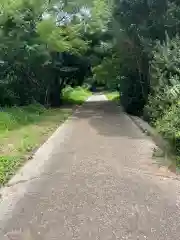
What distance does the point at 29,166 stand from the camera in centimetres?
880

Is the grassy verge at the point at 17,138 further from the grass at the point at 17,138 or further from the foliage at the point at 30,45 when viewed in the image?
the foliage at the point at 30,45

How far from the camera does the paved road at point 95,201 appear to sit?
4984mm

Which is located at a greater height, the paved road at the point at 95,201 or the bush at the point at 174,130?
the bush at the point at 174,130

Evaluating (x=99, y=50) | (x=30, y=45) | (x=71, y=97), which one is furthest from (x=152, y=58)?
(x=71, y=97)

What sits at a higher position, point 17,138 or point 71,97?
point 17,138

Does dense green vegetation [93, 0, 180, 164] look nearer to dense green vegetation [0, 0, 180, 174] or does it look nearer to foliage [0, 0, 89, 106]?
dense green vegetation [0, 0, 180, 174]

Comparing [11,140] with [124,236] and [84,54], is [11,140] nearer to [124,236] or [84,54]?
[124,236]

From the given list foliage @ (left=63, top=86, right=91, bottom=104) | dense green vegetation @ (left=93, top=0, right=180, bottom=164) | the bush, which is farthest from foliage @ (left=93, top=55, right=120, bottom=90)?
the bush

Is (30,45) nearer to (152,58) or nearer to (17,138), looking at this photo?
(152,58)

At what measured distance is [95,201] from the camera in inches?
240

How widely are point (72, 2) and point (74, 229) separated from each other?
76.9 ft

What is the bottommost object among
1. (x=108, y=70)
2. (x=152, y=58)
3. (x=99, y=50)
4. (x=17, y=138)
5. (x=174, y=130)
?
(x=17, y=138)

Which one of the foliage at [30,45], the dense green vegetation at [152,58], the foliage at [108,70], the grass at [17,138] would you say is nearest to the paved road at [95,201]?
the grass at [17,138]

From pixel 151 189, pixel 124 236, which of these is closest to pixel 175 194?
pixel 151 189
